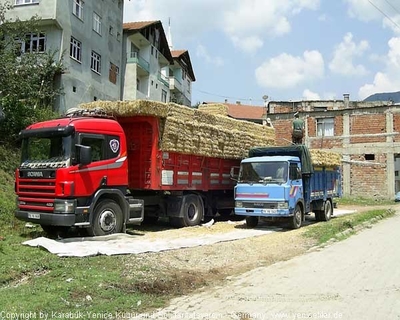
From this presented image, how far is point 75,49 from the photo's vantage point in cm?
2922

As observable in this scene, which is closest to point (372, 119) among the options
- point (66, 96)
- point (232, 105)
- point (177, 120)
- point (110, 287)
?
point (66, 96)

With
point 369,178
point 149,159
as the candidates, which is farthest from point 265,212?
point 369,178

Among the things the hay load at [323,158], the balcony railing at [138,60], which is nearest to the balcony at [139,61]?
the balcony railing at [138,60]

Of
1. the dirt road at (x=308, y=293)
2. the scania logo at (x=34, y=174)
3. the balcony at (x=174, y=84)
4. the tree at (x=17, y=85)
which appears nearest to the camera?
the dirt road at (x=308, y=293)

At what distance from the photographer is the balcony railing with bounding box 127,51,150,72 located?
38.9 metres

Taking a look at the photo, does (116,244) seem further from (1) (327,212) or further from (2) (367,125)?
(2) (367,125)

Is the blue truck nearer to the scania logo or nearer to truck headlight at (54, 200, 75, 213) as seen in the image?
truck headlight at (54, 200, 75, 213)

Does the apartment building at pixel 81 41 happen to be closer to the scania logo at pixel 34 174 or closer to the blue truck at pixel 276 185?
the scania logo at pixel 34 174

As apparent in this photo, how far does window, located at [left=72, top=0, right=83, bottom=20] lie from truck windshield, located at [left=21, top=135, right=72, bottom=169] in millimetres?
20035

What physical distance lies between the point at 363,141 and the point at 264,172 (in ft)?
73.4

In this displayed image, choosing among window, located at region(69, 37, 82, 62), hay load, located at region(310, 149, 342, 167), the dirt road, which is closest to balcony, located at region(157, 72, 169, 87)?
window, located at region(69, 37, 82, 62)

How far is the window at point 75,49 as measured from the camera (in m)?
28.6

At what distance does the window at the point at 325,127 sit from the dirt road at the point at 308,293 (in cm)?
2711

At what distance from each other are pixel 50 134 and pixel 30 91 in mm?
10419
